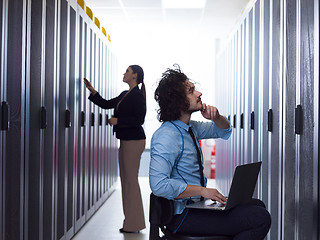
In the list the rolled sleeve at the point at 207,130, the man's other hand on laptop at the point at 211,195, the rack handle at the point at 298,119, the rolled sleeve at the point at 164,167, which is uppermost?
the rack handle at the point at 298,119

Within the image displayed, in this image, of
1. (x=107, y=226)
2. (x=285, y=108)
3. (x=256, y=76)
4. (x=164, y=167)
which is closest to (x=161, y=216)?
(x=164, y=167)

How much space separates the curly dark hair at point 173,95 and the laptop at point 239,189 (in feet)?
1.48

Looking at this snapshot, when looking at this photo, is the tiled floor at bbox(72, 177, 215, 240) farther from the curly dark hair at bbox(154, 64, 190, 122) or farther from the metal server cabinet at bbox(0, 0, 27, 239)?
the curly dark hair at bbox(154, 64, 190, 122)

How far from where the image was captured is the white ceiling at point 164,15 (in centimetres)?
614

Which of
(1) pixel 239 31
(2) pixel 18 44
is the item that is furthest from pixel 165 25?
(2) pixel 18 44

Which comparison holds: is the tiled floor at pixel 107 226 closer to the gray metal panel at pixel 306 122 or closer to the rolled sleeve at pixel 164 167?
the gray metal panel at pixel 306 122

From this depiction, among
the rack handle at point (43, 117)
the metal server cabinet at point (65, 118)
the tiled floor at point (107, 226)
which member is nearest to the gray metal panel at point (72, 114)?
the metal server cabinet at point (65, 118)

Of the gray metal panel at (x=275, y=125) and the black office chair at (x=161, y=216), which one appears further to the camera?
the gray metal panel at (x=275, y=125)

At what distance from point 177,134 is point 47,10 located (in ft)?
4.73

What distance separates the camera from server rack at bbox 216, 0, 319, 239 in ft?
6.92

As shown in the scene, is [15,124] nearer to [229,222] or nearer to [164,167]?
[164,167]

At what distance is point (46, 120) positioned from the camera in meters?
2.99

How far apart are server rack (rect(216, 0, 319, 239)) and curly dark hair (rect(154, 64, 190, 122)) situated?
60 centimetres

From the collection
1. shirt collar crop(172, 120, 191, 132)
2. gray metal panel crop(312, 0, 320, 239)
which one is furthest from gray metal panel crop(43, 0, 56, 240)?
gray metal panel crop(312, 0, 320, 239)
